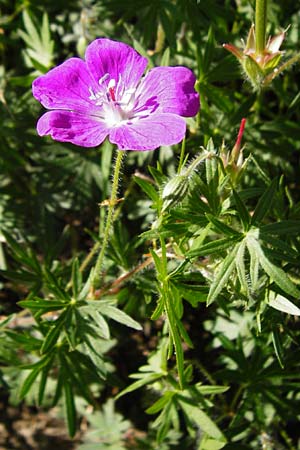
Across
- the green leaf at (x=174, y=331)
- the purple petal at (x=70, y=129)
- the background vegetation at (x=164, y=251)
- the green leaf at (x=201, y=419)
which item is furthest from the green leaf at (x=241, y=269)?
the green leaf at (x=201, y=419)

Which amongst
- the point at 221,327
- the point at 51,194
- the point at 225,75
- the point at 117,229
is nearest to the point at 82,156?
the point at 51,194

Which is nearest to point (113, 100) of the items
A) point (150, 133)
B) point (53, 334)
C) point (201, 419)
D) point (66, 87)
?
point (66, 87)

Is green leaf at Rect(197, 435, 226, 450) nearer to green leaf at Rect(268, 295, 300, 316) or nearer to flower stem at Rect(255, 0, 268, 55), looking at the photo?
green leaf at Rect(268, 295, 300, 316)

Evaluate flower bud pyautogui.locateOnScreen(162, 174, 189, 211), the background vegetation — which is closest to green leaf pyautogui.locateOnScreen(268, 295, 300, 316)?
the background vegetation

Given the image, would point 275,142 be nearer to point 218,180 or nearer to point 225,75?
point 225,75

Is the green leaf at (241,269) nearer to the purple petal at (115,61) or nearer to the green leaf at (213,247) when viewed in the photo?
the green leaf at (213,247)

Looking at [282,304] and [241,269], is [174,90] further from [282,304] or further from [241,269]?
[282,304]
